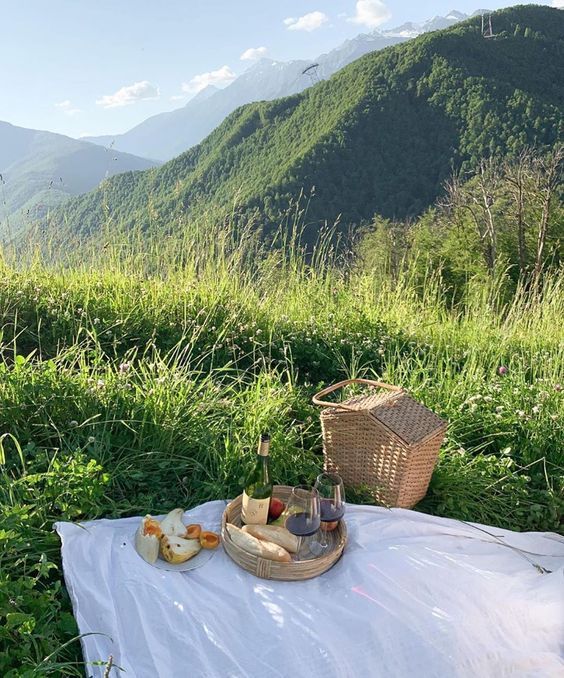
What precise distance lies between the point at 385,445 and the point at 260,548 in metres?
0.70

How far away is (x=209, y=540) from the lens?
6.09 feet

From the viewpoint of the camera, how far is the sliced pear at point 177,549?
1.78 metres

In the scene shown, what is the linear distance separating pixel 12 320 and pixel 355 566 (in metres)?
2.70

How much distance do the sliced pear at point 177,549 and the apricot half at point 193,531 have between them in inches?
1.2

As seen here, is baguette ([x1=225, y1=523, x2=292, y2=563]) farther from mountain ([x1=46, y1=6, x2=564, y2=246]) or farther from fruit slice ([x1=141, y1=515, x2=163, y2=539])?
mountain ([x1=46, y1=6, x2=564, y2=246])

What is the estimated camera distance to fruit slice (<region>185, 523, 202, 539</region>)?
186 centimetres

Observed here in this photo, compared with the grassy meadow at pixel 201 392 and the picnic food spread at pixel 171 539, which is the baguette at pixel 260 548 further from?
the grassy meadow at pixel 201 392

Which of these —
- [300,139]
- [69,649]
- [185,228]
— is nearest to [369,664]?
[69,649]

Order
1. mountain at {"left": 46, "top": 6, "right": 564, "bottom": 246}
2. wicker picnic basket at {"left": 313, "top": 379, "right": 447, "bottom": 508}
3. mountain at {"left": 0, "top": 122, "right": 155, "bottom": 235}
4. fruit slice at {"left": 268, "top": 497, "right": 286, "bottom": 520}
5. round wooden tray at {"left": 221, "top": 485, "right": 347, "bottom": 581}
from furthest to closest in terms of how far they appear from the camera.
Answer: mountain at {"left": 0, "top": 122, "right": 155, "bottom": 235} → mountain at {"left": 46, "top": 6, "right": 564, "bottom": 246} → wicker picnic basket at {"left": 313, "top": 379, "right": 447, "bottom": 508} → fruit slice at {"left": 268, "top": 497, "right": 286, "bottom": 520} → round wooden tray at {"left": 221, "top": 485, "right": 347, "bottom": 581}

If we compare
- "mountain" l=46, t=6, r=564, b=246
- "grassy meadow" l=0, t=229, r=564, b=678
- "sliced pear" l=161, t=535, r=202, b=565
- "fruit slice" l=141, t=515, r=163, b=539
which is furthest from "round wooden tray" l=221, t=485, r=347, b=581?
"mountain" l=46, t=6, r=564, b=246

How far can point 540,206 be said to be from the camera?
2133cm

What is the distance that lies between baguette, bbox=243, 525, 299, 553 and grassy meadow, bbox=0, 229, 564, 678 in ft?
1.21

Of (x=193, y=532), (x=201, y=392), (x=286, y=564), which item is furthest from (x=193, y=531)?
(x=201, y=392)

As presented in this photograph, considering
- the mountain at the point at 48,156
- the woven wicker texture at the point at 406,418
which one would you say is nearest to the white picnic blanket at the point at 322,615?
the woven wicker texture at the point at 406,418
